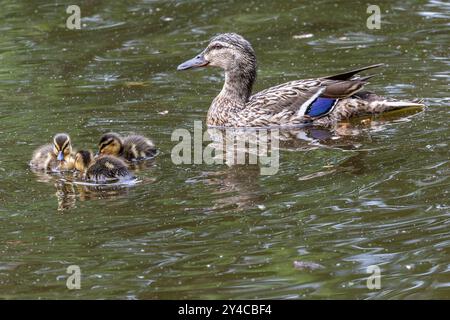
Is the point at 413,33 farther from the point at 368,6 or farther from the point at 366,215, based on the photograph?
the point at 366,215

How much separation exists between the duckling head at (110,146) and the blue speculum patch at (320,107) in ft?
6.96

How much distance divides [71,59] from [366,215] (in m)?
5.79

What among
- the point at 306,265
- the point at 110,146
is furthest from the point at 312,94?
the point at 306,265

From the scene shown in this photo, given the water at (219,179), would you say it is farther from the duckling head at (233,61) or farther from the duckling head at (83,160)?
the duckling head at (233,61)

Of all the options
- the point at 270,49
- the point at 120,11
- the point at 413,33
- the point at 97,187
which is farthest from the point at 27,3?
the point at 97,187

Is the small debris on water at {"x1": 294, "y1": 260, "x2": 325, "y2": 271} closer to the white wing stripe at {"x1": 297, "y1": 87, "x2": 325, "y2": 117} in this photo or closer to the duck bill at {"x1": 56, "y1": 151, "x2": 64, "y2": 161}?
the duck bill at {"x1": 56, "y1": 151, "x2": 64, "y2": 161}

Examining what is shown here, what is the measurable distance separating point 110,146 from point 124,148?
0.12 metres

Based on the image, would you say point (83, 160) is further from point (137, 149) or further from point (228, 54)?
point (228, 54)

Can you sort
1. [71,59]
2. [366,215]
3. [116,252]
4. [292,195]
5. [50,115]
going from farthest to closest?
1. [71,59]
2. [50,115]
3. [292,195]
4. [366,215]
5. [116,252]

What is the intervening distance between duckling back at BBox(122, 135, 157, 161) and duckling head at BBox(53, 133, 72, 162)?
465mm

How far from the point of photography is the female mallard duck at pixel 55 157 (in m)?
8.06

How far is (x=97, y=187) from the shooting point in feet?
25.2

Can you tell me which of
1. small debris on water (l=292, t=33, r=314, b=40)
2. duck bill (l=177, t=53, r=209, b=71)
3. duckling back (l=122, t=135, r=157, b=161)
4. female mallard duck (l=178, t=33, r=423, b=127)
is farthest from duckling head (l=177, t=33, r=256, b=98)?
duckling back (l=122, t=135, r=157, b=161)

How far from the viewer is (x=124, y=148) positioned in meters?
8.36
